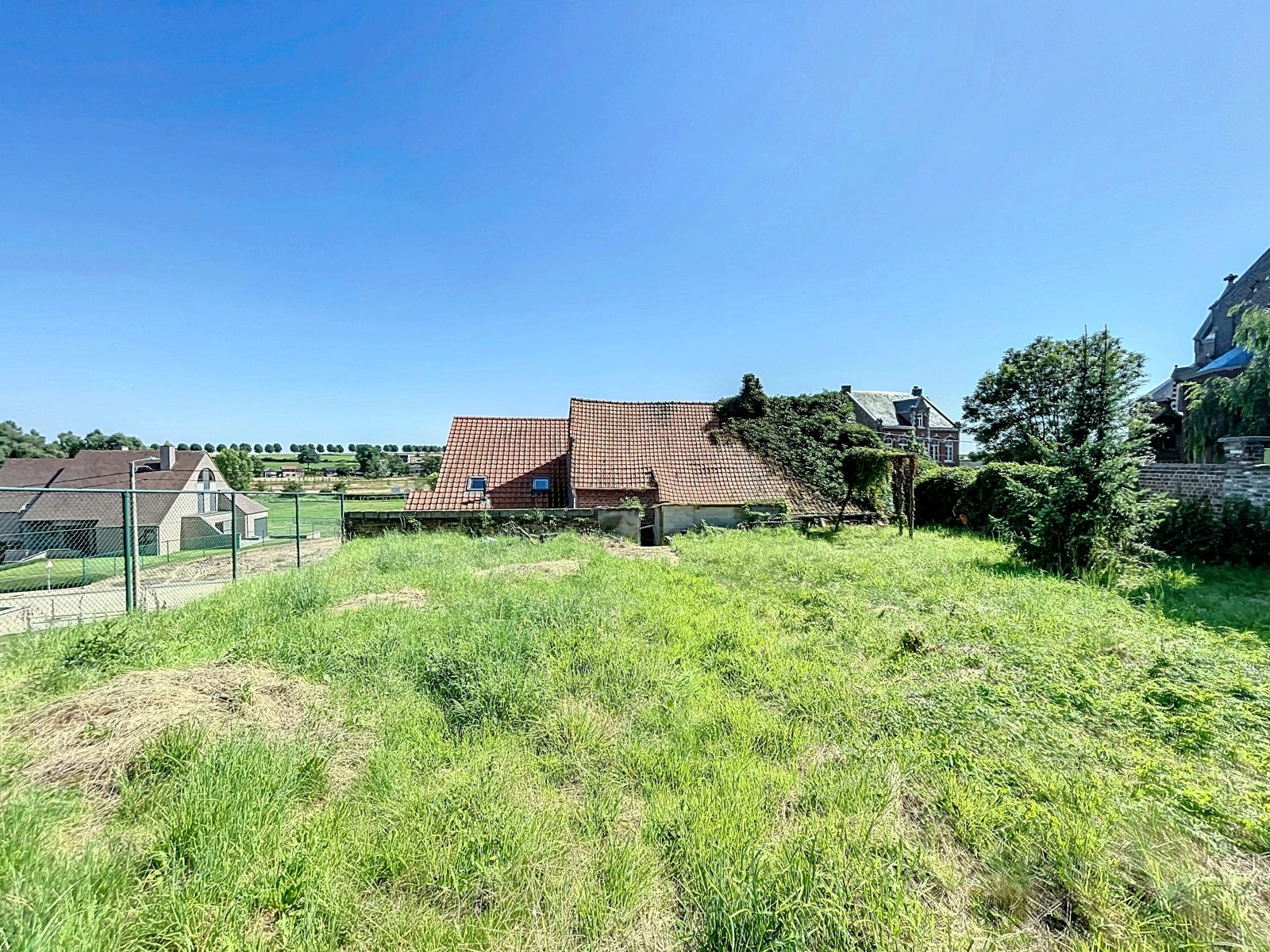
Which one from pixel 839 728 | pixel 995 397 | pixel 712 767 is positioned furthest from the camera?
pixel 995 397

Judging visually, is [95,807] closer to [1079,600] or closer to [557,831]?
[557,831]

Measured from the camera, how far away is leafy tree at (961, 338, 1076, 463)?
2597 centimetres

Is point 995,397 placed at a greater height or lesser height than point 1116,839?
greater

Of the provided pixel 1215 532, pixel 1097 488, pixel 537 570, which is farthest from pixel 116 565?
pixel 1215 532

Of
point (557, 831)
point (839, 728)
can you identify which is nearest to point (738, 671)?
point (839, 728)

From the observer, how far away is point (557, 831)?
2461mm

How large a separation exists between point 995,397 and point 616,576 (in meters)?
31.0

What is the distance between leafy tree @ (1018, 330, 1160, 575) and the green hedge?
1.13m

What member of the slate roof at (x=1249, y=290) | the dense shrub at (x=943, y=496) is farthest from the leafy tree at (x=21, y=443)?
the slate roof at (x=1249, y=290)

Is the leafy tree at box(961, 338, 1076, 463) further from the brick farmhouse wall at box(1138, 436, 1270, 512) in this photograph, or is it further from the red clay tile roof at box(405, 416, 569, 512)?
the red clay tile roof at box(405, 416, 569, 512)

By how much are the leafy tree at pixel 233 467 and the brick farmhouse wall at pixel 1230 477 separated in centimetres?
6984

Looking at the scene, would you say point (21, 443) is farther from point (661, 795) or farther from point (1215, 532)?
point (1215, 532)

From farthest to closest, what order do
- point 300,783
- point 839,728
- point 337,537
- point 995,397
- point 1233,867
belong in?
point 995,397 → point 337,537 → point 839,728 → point 300,783 → point 1233,867

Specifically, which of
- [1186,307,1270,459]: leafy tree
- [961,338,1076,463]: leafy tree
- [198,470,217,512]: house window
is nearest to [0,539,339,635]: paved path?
[198,470,217,512]: house window
